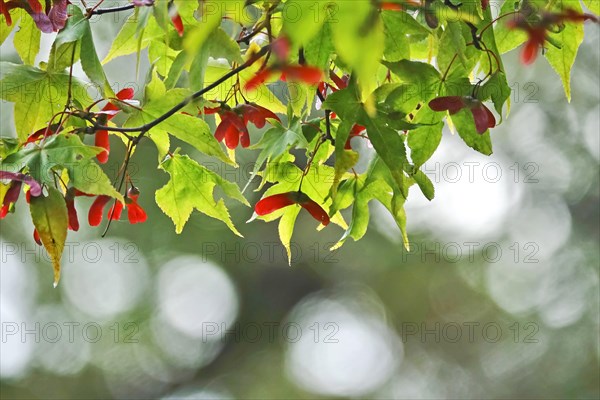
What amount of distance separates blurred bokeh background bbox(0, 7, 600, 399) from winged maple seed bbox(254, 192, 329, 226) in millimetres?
2525

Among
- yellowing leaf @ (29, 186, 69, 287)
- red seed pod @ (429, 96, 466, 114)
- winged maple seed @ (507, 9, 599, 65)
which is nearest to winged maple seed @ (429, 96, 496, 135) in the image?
red seed pod @ (429, 96, 466, 114)

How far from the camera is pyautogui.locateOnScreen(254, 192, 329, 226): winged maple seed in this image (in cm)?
87

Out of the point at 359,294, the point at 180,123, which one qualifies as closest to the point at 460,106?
the point at 180,123

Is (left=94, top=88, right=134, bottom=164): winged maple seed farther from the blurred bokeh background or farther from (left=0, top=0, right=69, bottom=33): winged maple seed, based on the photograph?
the blurred bokeh background

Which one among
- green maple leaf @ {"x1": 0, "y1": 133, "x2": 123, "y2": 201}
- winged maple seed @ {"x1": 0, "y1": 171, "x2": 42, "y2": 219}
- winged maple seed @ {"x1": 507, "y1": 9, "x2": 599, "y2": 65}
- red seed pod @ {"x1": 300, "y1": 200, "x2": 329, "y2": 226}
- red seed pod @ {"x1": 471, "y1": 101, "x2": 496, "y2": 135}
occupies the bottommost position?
red seed pod @ {"x1": 300, "y1": 200, "x2": 329, "y2": 226}

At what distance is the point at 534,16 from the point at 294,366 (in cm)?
305

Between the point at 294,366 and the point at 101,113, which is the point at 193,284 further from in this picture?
the point at 101,113

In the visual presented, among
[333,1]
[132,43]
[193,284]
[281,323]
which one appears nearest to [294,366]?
[281,323]

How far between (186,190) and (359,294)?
2.92m

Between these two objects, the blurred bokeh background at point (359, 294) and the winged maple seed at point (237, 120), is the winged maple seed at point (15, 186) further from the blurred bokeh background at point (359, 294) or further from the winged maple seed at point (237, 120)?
the blurred bokeh background at point (359, 294)

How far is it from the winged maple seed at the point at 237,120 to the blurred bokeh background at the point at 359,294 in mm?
2542

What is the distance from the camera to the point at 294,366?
3654 mm

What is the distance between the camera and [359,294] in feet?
12.4

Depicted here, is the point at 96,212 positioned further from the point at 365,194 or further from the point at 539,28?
the point at 539,28
